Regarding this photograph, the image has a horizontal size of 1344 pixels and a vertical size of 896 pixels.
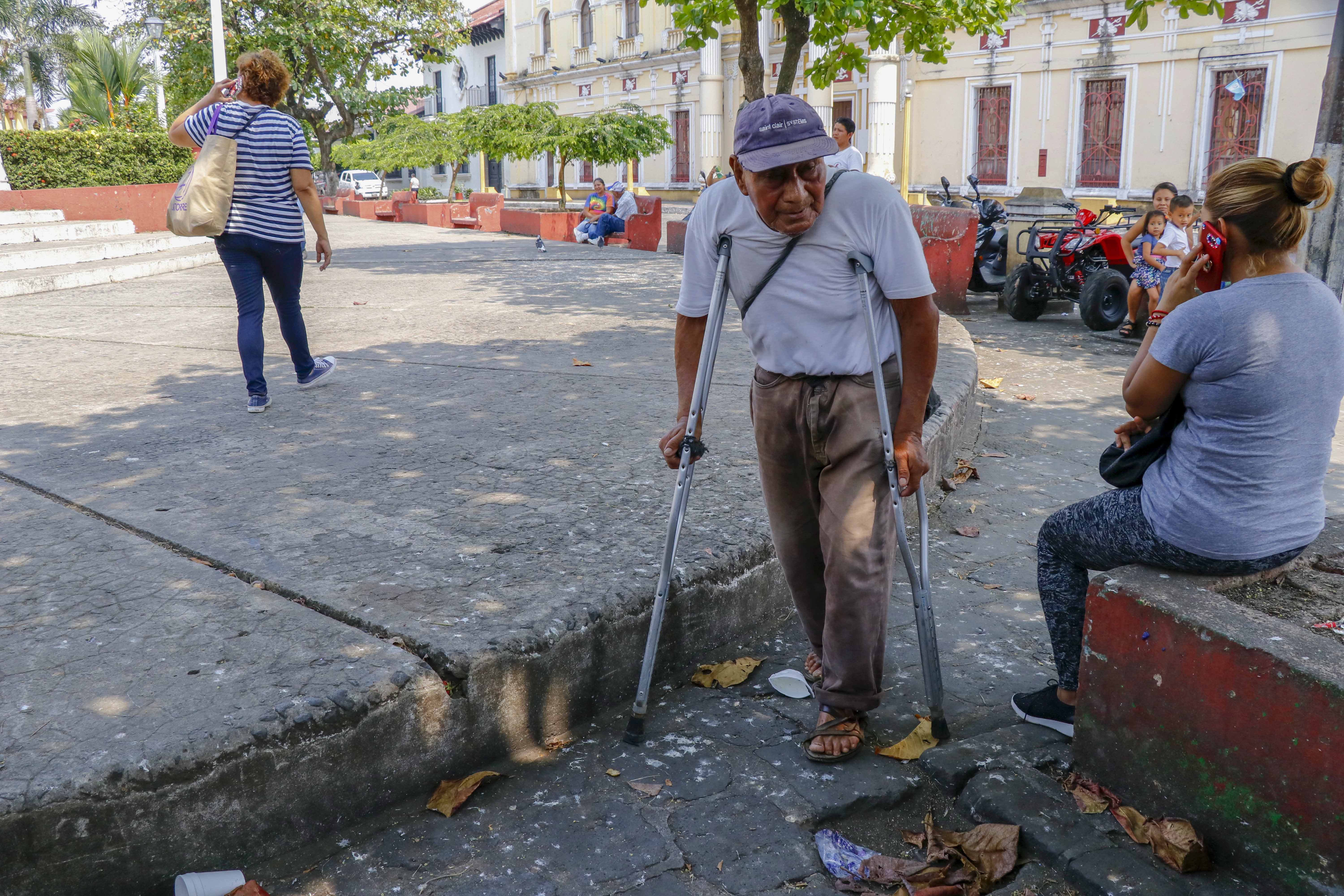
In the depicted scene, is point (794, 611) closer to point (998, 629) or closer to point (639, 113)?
point (998, 629)

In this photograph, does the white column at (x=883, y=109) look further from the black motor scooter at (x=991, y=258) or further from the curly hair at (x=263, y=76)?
the curly hair at (x=263, y=76)

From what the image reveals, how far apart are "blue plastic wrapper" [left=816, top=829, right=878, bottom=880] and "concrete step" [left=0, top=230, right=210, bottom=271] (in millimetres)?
9681

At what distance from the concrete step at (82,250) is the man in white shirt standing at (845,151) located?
6.35m

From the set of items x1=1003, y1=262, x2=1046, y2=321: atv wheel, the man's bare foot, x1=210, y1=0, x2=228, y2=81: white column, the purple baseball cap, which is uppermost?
x1=210, y1=0, x2=228, y2=81: white column

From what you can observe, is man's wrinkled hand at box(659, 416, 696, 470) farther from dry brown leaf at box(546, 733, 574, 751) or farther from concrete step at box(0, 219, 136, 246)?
concrete step at box(0, 219, 136, 246)

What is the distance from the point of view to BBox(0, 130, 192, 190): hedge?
1641 centimetres

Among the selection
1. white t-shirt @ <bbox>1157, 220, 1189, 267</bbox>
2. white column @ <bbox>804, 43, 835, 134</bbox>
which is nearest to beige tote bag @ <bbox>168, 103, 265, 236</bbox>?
white t-shirt @ <bbox>1157, 220, 1189, 267</bbox>

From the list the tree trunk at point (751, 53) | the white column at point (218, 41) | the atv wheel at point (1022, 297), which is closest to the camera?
the tree trunk at point (751, 53)

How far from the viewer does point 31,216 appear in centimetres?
1473

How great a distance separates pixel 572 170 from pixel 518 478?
39.6 meters

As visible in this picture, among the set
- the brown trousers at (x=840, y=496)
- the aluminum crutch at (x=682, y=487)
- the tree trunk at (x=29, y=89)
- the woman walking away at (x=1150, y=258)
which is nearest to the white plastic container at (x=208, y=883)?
the aluminum crutch at (x=682, y=487)

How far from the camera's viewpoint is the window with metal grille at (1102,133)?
22516 millimetres

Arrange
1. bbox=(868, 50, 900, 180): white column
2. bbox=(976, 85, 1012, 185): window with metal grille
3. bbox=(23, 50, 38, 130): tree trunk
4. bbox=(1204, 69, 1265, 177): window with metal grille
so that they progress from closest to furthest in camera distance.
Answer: bbox=(1204, 69, 1265, 177): window with metal grille < bbox=(976, 85, 1012, 185): window with metal grille < bbox=(868, 50, 900, 180): white column < bbox=(23, 50, 38, 130): tree trunk

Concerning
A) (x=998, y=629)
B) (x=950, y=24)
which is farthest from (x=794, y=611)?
(x=950, y=24)
